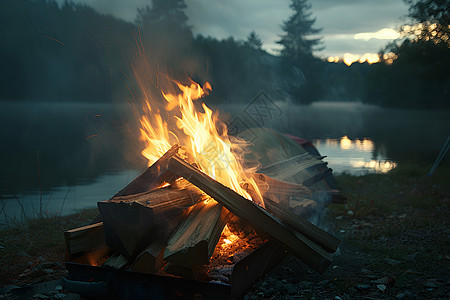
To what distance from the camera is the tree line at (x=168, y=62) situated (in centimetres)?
4622

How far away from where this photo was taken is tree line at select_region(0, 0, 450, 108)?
46.2 meters

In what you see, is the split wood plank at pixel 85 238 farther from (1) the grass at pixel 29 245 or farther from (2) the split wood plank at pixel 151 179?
(1) the grass at pixel 29 245

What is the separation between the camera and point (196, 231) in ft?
9.77

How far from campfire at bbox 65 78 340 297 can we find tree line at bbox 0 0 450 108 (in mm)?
25989

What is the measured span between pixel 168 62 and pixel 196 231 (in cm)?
4240

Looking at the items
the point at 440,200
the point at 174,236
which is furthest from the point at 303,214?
the point at 440,200

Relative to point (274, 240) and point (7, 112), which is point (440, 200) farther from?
point (7, 112)

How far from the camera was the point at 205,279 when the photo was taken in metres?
2.98

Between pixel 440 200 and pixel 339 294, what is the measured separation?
17.6 ft

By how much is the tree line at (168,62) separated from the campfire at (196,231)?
85.3 feet

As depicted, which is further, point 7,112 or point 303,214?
point 7,112

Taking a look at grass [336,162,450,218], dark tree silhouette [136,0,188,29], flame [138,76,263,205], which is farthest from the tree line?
flame [138,76,263,205]

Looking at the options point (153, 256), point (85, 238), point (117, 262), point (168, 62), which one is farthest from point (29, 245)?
point (168, 62)

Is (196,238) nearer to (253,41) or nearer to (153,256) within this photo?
(153,256)
